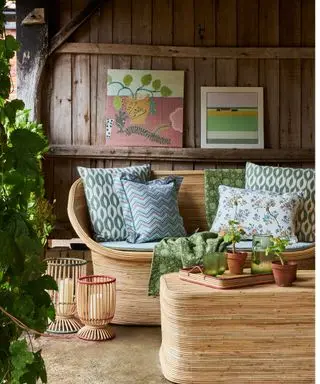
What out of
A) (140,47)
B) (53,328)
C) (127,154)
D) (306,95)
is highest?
(140,47)

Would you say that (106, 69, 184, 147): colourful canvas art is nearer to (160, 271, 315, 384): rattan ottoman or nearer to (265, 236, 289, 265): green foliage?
Answer: (265, 236, 289, 265): green foliage

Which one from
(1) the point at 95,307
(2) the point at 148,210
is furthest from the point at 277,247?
(2) the point at 148,210

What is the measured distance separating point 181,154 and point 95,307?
1798 mm

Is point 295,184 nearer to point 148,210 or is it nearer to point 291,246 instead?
point 291,246

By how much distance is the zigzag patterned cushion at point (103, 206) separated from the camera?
176 inches

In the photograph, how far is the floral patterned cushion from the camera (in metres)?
4.41

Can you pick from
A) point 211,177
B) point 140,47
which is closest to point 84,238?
point 211,177

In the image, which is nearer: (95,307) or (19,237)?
(19,237)

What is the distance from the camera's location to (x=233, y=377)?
2.97 meters

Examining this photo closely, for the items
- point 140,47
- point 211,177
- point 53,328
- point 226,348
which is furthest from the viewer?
point 140,47

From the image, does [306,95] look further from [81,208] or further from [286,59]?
[81,208]

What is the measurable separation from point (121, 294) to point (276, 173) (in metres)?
1.52

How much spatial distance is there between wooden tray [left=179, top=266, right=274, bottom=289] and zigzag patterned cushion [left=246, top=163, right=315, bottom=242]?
4.51ft

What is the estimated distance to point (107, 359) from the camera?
11.1 ft
